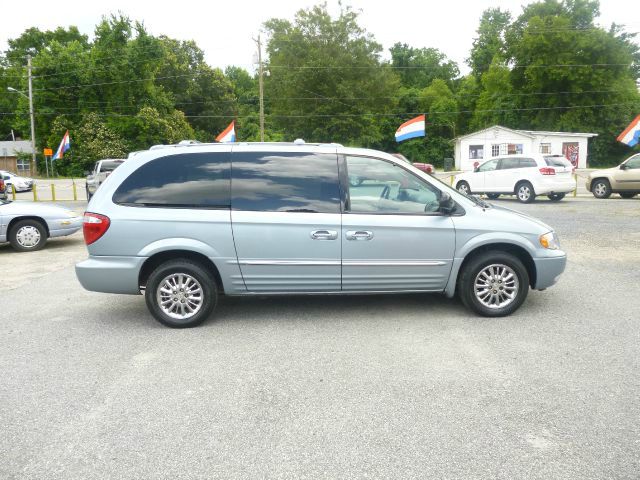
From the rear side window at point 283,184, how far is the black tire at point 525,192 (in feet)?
51.9

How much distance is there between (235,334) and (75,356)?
1428 mm

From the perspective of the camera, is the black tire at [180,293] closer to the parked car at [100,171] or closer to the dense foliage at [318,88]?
the parked car at [100,171]

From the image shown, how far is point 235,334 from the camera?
17.9 ft

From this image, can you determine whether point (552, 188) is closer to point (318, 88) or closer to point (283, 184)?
point (283, 184)

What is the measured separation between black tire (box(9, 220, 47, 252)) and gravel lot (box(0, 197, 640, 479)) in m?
4.50

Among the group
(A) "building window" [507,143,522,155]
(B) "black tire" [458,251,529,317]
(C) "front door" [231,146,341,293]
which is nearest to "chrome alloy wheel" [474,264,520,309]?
(B) "black tire" [458,251,529,317]

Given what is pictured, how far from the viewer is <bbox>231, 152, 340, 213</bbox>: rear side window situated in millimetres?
5672

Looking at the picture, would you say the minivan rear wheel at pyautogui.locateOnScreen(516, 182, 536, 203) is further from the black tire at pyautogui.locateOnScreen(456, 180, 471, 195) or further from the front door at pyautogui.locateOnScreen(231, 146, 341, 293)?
the front door at pyautogui.locateOnScreen(231, 146, 341, 293)

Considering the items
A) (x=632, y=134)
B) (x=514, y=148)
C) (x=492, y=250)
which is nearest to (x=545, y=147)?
(x=514, y=148)

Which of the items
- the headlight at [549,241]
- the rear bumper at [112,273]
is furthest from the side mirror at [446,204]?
the rear bumper at [112,273]

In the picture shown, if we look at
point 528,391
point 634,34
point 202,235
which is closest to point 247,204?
point 202,235

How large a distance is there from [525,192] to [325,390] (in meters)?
17.7

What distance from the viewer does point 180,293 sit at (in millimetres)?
5668

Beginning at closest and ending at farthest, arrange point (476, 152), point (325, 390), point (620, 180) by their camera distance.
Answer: point (325, 390) → point (620, 180) → point (476, 152)
